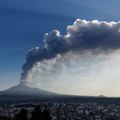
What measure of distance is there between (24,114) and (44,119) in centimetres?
467

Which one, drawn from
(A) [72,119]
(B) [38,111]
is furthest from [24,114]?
(A) [72,119]

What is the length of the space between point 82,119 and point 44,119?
69.3 m

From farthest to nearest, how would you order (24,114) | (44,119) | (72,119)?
(72,119)
(24,114)
(44,119)

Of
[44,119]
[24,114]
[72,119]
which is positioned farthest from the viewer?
[72,119]

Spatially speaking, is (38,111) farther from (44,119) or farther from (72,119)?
(72,119)

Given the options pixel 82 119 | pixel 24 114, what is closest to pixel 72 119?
pixel 82 119

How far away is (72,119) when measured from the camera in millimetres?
116188

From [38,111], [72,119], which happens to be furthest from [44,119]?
[72,119]

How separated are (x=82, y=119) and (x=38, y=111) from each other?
66609 millimetres

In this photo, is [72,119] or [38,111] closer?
[38,111]

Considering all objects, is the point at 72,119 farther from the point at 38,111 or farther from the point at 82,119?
the point at 38,111

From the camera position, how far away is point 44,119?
51281 mm

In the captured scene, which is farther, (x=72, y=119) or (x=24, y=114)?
(x=72, y=119)

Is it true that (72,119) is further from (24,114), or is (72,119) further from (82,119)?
(24,114)
